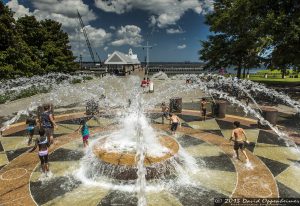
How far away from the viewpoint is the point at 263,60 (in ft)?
87.5

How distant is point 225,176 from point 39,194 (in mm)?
5897

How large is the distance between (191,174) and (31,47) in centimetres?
2900

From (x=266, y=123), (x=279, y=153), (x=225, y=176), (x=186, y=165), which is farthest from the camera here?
(x=266, y=123)

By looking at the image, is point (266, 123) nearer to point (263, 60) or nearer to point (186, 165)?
point (186, 165)

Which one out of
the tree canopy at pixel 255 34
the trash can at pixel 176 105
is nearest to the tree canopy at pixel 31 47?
the trash can at pixel 176 105

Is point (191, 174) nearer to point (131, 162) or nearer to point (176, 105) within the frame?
point (131, 162)

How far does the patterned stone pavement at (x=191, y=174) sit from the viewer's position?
24.1 ft

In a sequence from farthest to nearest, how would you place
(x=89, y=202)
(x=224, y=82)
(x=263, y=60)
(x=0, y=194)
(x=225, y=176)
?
(x=224, y=82)
(x=263, y=60)
(x=225, y=176)
(x=0, y=194)
(x=89, y=202)

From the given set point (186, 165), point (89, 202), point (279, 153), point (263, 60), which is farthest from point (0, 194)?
point (263, 60)

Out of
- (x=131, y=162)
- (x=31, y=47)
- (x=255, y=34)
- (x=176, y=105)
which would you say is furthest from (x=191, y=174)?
(x=31, y=47)

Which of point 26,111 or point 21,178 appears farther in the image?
point 26,111

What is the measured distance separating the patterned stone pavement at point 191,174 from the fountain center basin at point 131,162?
804mm

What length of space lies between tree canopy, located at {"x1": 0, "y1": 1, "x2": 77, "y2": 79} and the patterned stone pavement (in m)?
9.06

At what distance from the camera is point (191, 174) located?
345 inches
